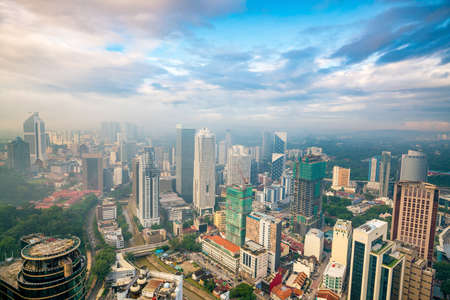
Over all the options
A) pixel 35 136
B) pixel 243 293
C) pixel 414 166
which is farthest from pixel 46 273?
pixel 414 166

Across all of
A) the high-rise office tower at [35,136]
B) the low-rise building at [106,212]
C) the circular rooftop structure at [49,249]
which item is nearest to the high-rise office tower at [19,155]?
the high-rise office tower at [35,136]

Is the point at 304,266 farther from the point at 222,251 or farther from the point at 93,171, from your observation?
the point at 93,171

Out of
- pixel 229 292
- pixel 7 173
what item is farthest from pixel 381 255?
pixel 7 173

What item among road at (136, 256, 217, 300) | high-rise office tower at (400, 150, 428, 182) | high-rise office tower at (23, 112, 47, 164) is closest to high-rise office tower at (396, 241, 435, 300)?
road at (136, 256, 217, 300)

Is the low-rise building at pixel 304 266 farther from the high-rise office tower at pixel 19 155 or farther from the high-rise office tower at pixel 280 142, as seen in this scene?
the high-rise office tower at pixel 280 142

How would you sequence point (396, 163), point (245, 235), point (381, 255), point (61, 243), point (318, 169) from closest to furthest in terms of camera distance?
point (61, 243)
point (381, 255)
point (245, 235)
point (318, 169)
point (396, 163)

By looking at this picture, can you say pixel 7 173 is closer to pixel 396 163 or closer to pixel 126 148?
pixel 126 148
